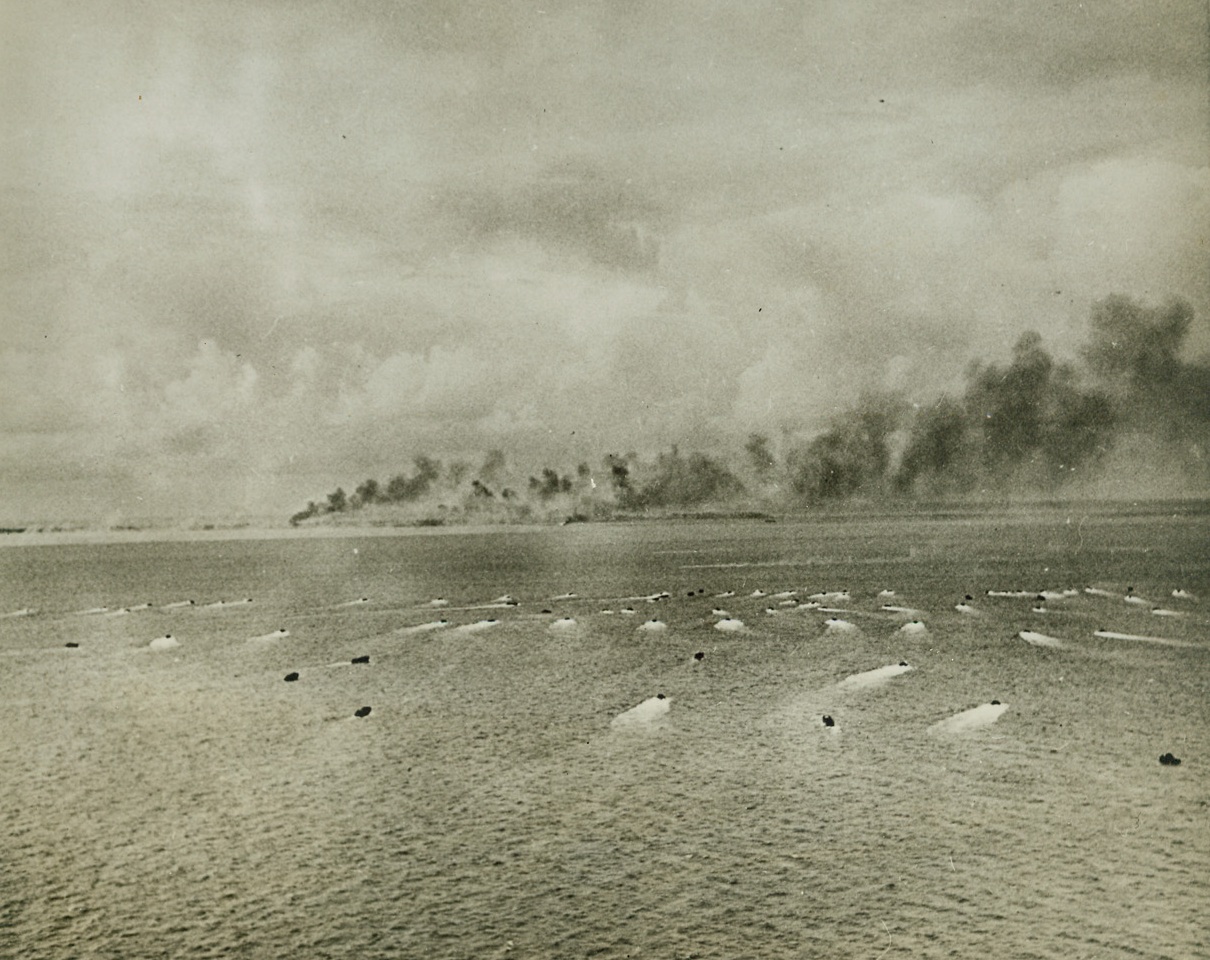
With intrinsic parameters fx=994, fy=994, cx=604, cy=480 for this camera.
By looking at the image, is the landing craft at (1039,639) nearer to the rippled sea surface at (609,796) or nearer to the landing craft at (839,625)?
the rippled sea surface at (609,796)

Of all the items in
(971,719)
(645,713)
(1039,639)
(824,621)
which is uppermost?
(645,713)

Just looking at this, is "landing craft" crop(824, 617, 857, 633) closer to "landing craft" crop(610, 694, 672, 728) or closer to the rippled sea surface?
the rippled sea surface

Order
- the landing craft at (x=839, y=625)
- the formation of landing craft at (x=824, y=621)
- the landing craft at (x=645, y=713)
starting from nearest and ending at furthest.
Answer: the landing craft at (x=645, y=713) → the formation of landing craft at (x=824, y=621) → the landing craft at (x=839, y=625)

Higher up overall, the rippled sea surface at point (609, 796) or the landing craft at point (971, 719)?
the rippled sea surface at point (609, 796)

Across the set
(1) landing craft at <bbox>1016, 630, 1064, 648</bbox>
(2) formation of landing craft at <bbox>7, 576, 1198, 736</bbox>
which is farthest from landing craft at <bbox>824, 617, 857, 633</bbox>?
(1) landing craft at <bbox>1016, 630, 1064, 648</bbox>

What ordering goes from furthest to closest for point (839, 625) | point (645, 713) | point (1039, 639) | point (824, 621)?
point (824, 621) → point (839, 625) → point (1039, 639) → point (645, 713)

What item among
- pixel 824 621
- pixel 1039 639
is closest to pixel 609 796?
pixel 1039 639

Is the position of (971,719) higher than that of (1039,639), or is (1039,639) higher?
(971,719)

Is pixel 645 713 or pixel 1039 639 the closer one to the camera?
pixel 645 713

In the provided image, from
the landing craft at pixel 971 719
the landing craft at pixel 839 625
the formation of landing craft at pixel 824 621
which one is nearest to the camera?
the landing craft at pixel 971 719

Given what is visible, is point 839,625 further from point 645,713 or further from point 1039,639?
point 645,713

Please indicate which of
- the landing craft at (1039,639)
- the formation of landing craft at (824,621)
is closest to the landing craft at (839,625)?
the formation of landing craft at (824,621)
